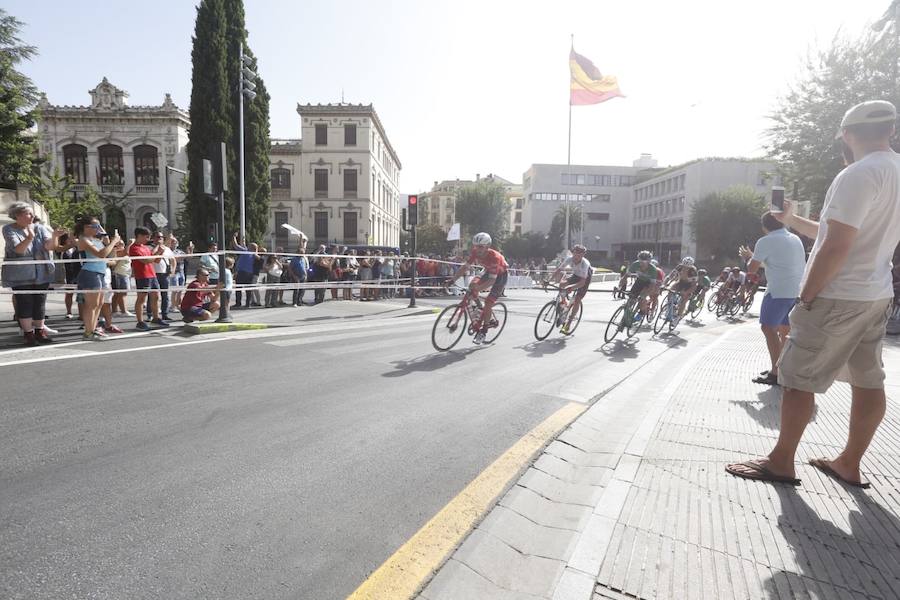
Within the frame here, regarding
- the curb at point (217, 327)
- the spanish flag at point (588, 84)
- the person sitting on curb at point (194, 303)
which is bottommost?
the curb at point (217, 327)

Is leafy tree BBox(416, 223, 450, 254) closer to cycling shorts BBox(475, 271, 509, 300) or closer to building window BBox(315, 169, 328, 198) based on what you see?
building window BBox(315, 169, 328, 198)

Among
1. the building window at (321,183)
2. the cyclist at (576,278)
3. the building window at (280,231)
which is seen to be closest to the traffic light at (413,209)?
the cyclist at (576,278)

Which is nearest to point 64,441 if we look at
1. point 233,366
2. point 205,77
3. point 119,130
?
point 233,366

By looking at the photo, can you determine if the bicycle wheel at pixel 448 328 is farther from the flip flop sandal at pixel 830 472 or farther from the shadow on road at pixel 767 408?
the flip flop sandal at pixel 830 472

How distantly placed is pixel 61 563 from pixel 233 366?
3726 millimetres

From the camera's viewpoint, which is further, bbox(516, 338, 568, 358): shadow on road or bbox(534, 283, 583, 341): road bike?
bbox(534, 283, 583, 341): road bike

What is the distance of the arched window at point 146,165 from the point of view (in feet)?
137

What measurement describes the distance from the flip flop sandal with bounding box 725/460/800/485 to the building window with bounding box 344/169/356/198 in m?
45.4

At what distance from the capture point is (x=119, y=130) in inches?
1626

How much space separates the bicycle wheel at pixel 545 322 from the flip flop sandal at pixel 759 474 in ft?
19.6

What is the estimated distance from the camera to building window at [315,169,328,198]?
45.6m

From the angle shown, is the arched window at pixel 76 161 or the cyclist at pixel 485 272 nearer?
the cyclist at pixel 485 272

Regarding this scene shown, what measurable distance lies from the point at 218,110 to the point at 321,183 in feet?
56.6

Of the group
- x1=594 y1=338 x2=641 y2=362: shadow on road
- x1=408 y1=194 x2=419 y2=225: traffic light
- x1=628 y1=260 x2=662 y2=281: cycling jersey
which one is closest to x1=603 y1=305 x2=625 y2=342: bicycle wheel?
x1=594 y1=338 x2=641 y2=362: shadow on road
